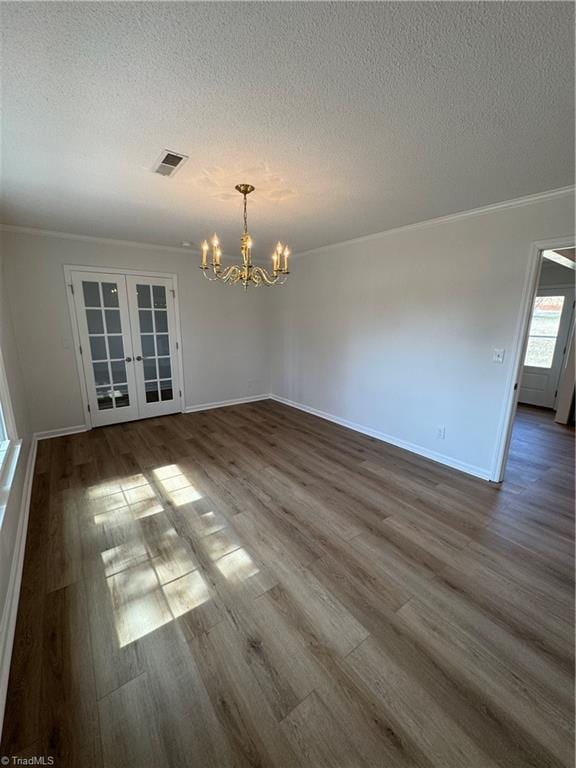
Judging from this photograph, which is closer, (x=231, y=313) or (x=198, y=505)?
(x=198, y=505)

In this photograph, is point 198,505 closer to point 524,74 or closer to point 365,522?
point 365,522

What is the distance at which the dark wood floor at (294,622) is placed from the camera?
1.14 meters

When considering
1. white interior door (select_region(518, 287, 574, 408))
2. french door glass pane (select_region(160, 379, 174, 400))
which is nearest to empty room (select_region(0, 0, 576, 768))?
french door glass pane (select_region(160, 379, 174, 400))

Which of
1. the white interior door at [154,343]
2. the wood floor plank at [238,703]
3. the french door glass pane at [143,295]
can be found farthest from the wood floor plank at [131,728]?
the french door glass pane at [143,295]

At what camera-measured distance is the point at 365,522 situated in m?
2.38

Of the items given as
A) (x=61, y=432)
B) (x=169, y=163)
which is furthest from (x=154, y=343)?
(x=169, y=163)

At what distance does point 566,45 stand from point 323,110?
3.11 ft

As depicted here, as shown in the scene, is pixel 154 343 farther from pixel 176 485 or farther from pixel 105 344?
pixel 176 485

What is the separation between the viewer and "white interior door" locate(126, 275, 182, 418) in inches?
172

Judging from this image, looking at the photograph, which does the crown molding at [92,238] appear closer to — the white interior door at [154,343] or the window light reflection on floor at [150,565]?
the white interior door at [154,343]

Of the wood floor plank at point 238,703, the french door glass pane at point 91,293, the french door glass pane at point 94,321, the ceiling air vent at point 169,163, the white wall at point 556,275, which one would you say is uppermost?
the ceiling air vent at point 169,163

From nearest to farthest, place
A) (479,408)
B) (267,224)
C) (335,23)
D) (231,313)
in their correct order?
(335,23) < (479,408) < (267,224) < (231,313)

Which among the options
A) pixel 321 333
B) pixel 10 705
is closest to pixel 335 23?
pixel 10 705

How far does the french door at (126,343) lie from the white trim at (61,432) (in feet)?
0.49
